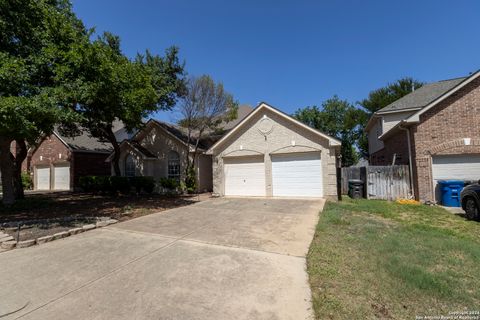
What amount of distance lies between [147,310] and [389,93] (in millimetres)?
44107

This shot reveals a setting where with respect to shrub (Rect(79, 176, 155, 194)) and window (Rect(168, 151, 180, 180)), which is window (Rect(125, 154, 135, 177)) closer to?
shrub (Rect(79, 176, 155, 194))

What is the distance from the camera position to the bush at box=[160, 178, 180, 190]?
57.2 feet

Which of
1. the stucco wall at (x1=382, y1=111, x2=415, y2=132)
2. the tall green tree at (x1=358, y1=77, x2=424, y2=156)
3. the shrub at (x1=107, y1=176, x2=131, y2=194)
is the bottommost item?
the shrub at (x1=107, y1=176, x2=131, y2=194)

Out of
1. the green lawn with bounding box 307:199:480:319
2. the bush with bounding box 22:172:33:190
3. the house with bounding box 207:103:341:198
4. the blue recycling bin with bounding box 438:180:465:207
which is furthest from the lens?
the bush with bounding box 22:172:33:190

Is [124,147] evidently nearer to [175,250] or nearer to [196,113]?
[196,113]

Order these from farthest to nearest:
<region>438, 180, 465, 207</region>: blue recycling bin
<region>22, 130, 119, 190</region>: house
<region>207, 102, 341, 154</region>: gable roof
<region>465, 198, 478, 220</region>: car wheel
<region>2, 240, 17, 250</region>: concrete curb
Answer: <region>22, 130, 119, 190</region>: house → <region>207, 102, 341, 154</region>: gable roof → <region>438, 180, 465, 207</region>: blue recycling bin → <region>465, 198, 478, 220</region>: car wheel → <region>2, 240, 17, 250</region>: concrete curb

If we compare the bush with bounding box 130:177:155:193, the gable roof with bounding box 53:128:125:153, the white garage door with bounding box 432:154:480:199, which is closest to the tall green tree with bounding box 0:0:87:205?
the bush with bounding box 130:177:155:193

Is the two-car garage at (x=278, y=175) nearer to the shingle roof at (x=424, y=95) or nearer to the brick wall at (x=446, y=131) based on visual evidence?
the brick wall at (x=446, y=131)

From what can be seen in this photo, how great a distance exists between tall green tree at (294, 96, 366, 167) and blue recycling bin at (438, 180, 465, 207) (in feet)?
88.4

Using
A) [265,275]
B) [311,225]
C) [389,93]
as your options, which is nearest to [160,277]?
[265,275]

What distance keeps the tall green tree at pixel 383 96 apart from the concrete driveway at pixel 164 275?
119ft

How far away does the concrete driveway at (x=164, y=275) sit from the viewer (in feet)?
10.5

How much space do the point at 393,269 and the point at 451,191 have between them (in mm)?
9087

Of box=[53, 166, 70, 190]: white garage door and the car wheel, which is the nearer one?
the car wheel
